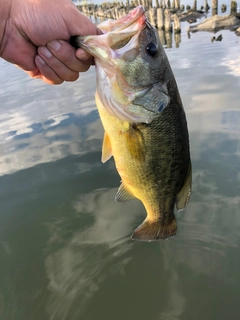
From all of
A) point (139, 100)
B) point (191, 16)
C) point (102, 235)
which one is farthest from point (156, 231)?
point (191, 16)

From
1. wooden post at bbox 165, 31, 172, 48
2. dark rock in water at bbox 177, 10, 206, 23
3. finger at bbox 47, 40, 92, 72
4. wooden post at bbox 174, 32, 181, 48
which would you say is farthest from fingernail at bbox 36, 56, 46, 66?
dark rock in water at bbox 177, 10, 206, 23

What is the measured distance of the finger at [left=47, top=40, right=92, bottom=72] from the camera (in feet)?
6.67

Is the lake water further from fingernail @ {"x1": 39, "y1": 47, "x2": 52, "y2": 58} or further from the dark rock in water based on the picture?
the dark rock in water

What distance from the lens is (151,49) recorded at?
186 centimetres

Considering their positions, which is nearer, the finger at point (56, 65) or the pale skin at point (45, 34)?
the pale skin at point (45, 34)

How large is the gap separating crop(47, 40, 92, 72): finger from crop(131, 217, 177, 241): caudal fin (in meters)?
1.29

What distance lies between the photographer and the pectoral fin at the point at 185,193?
2.24 m

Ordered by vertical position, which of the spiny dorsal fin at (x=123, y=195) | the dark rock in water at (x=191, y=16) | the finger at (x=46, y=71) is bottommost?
the dark rock in water at (x=191, y=16)

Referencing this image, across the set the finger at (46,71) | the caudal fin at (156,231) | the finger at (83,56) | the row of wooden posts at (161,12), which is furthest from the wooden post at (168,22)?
the caudal fin at (156,231)

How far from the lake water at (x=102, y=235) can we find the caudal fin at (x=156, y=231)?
1.03 m

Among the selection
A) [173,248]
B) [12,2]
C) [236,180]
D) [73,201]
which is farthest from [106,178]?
[12,2]

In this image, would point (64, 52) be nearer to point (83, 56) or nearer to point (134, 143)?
point (83, 56)

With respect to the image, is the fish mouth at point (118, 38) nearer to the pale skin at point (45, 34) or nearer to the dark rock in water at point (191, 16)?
the pale skin at point (45, 34)

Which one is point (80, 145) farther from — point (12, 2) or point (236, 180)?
point (12, 2)
